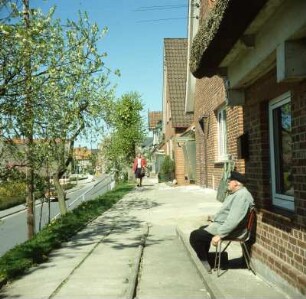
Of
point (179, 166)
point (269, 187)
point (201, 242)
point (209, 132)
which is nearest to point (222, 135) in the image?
point (209, 132)

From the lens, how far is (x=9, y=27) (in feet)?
21.6

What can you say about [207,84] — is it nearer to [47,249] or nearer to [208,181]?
[208,181]

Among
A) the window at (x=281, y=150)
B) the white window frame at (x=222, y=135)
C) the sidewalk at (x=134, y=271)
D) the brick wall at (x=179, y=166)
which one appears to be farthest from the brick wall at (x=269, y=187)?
the brick wall at (x=179, y=166)

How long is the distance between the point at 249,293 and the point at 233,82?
106 inches

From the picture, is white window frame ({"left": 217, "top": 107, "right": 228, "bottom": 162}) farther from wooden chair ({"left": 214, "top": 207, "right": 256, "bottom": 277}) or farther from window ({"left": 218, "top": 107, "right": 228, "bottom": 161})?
wooden chair ({"left": 214, "top": 207, "right": 256, "bottom": 277})

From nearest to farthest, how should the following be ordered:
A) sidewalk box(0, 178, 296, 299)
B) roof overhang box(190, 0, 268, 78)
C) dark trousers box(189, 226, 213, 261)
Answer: roof overhang box(190, 0, 268, 78)
sidewalk box(0, 178, 296, 299)
dark trousers box(189, 226, 213, 261)

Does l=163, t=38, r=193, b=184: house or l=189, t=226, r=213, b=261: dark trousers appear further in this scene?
l=163, t=38, r=193, b=184: house

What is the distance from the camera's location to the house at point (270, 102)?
452 centimetres

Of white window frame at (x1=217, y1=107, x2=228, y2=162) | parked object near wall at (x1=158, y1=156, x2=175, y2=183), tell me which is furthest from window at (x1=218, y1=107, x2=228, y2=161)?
parked object near wall at (x1=158, y1=156, x2=175, y2=183)

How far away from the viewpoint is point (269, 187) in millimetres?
6625

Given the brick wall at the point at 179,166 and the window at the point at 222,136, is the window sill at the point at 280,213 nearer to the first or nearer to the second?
the window at the point at 222,136

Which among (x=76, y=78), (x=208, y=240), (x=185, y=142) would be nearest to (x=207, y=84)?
(x=185, y=142)

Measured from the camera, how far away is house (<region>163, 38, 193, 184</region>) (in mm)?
27500

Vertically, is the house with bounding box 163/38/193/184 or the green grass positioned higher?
the house with bounding box 163/38/193/184
